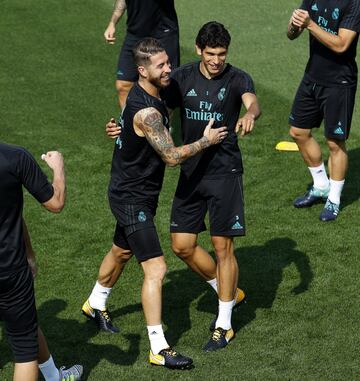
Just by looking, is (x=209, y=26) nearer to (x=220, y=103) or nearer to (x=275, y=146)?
(x=220, y=103)

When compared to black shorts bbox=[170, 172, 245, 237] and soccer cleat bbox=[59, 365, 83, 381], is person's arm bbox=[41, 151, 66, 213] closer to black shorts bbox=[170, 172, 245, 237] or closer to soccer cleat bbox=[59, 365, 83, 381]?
soccer cleat bbox=[59, 365, 83, 381]

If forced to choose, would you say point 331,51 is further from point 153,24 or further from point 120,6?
point 120,6

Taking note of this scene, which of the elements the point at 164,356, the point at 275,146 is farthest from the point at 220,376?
the point at 275,146

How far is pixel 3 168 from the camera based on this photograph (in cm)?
707

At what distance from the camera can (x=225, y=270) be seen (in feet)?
29.3

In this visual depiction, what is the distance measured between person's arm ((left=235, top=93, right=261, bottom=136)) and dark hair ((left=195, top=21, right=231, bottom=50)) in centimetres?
46

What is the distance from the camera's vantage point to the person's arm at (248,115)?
834cm

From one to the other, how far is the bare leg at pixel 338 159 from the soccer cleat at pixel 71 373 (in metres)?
4.21

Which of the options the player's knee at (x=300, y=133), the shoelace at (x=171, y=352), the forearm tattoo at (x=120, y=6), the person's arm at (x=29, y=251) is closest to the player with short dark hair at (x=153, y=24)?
the forearm tattoo at (x=120, y=6)

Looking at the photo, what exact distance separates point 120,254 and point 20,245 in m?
1.84

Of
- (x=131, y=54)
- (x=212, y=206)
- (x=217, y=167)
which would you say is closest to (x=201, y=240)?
(x=212, y=206)

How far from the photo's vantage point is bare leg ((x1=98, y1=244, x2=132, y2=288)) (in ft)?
29.8

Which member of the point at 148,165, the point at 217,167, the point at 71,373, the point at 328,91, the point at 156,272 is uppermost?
the point at 148,165

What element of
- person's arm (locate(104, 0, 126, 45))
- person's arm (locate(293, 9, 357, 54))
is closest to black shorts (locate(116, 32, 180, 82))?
person's arm (locate(104, 0, 126, 45))
